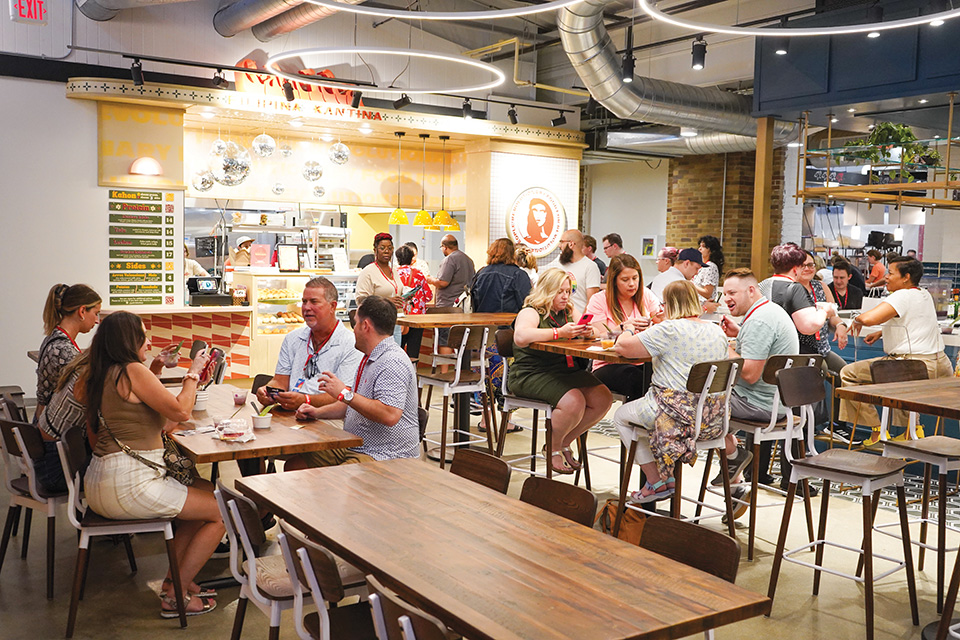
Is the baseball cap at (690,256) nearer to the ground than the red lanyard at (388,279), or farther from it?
farther from it

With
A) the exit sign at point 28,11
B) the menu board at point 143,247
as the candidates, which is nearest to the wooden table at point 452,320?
the menu board at point 143,247

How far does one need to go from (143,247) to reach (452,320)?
4162mm

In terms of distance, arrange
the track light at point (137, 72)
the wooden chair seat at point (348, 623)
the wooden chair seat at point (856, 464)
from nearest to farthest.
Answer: the wooden chair seat at point (348, 623), the wooden chair seat at point (856, 464), the track light at point (137, 72)

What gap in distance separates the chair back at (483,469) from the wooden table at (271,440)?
0.51 m

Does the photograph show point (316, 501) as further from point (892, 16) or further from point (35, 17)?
point (892, 16)

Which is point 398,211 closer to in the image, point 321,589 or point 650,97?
point 650,97

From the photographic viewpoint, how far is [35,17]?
7438mm

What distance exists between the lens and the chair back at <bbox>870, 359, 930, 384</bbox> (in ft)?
15.3

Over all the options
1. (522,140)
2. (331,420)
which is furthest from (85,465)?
(522,140)

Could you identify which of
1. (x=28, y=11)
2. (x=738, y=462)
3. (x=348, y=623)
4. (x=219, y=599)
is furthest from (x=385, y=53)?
(x=348, y=623)

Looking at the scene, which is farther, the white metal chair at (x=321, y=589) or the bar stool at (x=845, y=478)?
the bar stool at (x=845, y=478)

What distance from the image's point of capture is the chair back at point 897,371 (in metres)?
4.68

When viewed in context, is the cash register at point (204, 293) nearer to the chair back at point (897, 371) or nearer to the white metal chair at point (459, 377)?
the white metal chair at point (459, 377)

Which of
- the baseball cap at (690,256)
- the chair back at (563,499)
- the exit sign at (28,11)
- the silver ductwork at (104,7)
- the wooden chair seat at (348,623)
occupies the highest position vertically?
A: the silver ductwork at (104,7)
